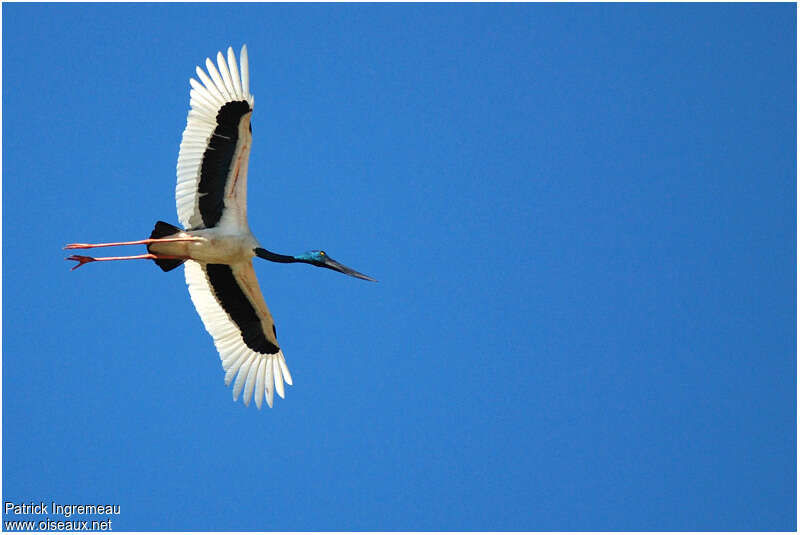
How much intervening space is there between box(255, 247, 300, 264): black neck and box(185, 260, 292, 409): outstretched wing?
31 cm

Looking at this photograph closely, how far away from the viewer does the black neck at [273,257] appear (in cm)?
1906

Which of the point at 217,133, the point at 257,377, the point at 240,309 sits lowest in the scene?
the point at 257,377

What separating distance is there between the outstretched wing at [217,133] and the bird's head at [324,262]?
185cm

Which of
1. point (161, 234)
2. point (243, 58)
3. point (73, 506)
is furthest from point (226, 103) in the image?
point (73, 506)

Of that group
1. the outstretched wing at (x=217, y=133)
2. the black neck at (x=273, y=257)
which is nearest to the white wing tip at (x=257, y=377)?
the black neck at (x=273, y=257)

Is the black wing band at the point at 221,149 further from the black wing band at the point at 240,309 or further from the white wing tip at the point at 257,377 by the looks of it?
the white wing tip at the point at 257,377

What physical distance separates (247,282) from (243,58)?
3.29m

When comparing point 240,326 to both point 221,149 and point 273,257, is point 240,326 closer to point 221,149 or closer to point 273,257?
point 273,257

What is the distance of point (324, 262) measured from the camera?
19984 millimetres

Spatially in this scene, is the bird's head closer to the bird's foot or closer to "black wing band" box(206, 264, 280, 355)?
"black wing band" box(206, 264, 280, 355)

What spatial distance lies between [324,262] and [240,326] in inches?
61.6

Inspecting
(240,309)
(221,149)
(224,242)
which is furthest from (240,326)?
(221,149)

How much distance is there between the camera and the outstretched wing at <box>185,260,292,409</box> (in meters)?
19.4

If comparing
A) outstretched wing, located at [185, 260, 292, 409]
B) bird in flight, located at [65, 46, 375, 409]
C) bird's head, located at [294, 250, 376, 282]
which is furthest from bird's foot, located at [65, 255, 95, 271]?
bird's head, located at [294, 250, 376, 282]
